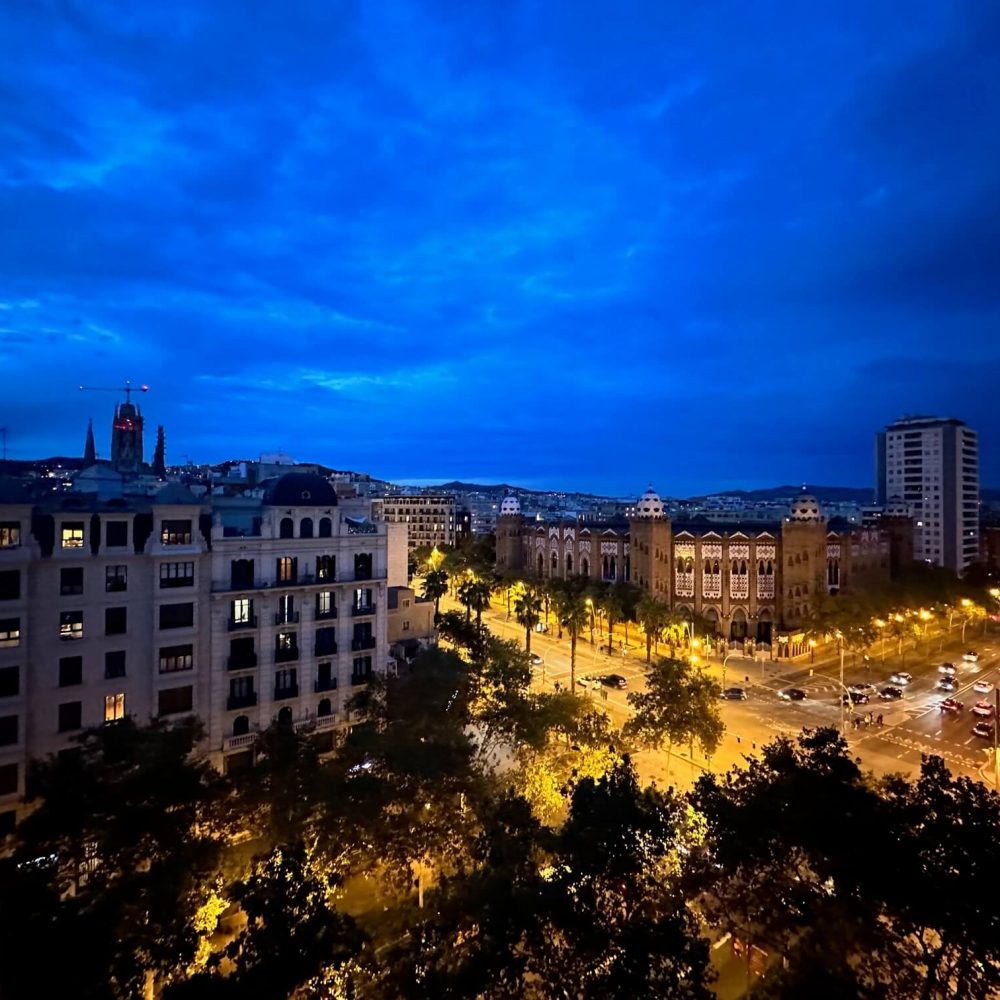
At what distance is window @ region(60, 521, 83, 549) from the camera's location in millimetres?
32625

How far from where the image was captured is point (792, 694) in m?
60.7

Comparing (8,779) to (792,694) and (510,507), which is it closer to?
(792,694)

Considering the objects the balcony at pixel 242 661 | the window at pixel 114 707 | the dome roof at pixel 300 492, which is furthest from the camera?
the dome roof at pixel 300 492

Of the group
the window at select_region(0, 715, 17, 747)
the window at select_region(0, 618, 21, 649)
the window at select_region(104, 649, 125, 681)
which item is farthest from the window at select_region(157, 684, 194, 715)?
the window at select_region(0, 618, 21, 649)

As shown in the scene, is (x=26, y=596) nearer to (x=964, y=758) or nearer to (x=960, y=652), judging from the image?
(x=964, y=758)

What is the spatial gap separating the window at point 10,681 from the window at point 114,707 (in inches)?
165

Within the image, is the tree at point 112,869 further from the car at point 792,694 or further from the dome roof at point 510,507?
the dome roof at point 510,507

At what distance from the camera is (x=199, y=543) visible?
37.1 metres

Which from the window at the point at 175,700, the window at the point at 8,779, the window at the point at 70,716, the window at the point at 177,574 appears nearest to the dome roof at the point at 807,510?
the window at the point at 177,574

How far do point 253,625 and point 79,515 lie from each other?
11.9m

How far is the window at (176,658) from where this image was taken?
36031 millimetres

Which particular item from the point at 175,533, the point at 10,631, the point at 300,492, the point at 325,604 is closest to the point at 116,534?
the point at 175,533

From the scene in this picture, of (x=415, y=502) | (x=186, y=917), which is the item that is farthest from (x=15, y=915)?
(x=415, y=502)

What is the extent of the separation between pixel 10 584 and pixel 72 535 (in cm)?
357
